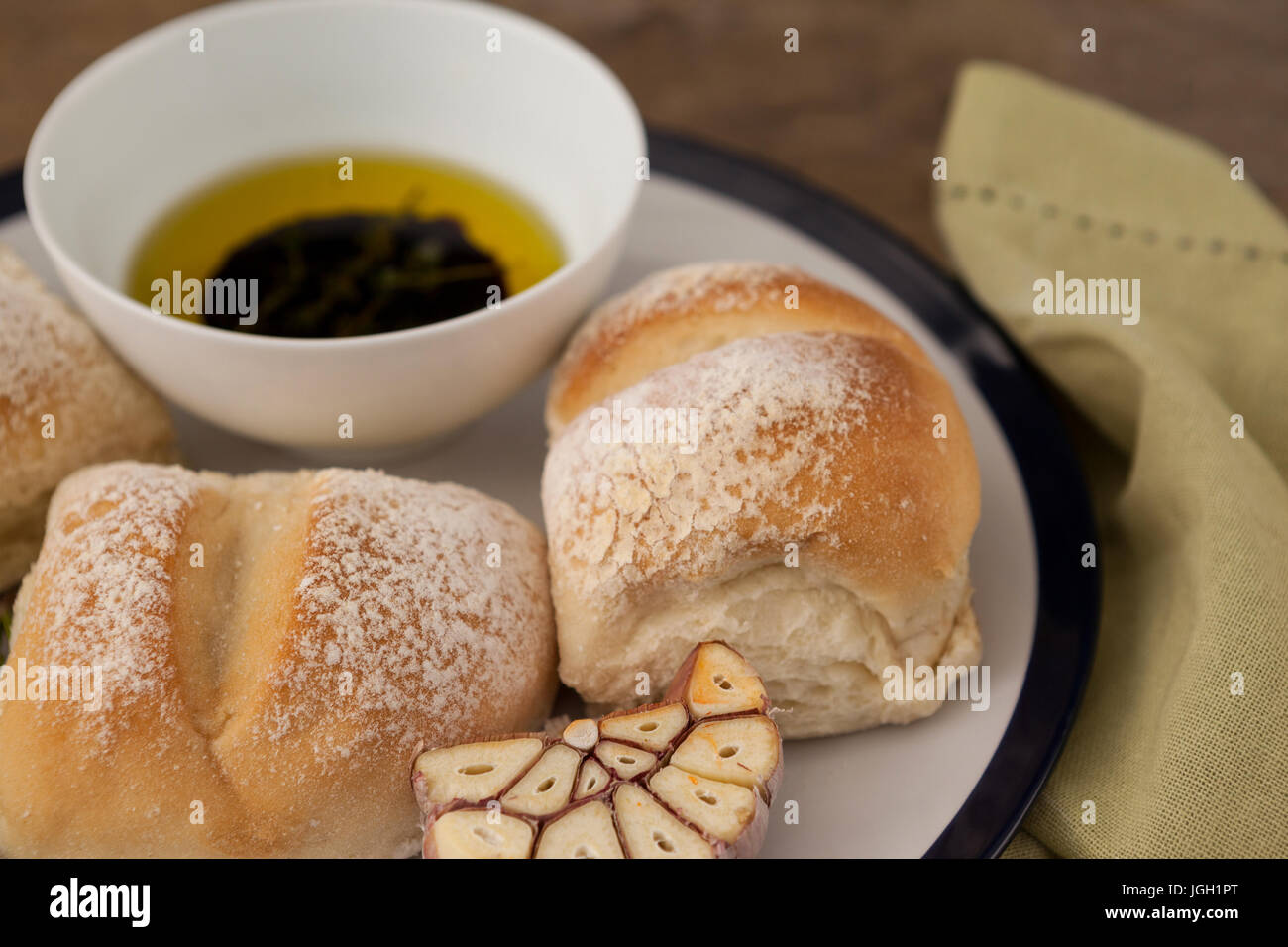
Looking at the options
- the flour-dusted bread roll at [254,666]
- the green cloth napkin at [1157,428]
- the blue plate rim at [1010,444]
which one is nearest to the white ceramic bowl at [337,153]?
the flour-dusted bread roll at [254,666]

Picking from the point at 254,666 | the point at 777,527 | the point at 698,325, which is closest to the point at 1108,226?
the point at 698,325

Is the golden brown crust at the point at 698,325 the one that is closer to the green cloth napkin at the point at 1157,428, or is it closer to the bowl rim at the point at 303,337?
the bowl rim at the point at 303,337

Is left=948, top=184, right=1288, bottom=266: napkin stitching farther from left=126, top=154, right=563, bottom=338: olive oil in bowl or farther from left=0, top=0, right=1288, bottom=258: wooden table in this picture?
left=126, top=154, right=563, bottom=338: olive oil in bowl

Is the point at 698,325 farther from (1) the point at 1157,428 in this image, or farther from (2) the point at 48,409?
(2) the point at 48,409

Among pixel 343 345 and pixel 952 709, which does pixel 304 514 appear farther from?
pixel 952 709

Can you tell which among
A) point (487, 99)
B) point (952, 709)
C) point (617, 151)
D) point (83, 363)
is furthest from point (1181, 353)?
point (83, 363)

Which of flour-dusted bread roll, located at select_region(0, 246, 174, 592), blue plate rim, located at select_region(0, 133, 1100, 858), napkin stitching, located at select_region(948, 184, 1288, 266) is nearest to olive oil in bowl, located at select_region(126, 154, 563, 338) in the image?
flour-dusted bread roll, located at select_region(0, 246, 174, 592)
